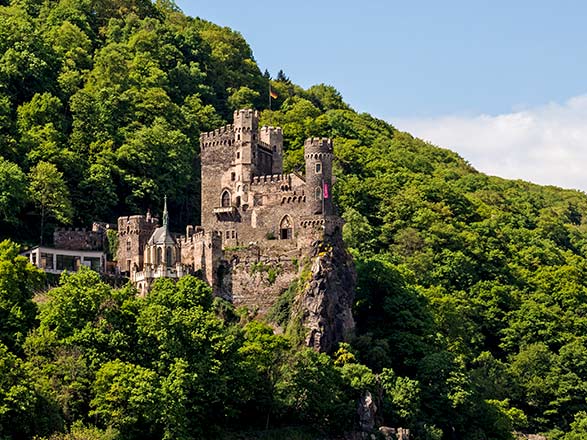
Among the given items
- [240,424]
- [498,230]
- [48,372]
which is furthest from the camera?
[498,230]

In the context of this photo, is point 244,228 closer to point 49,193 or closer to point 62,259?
point 62,259

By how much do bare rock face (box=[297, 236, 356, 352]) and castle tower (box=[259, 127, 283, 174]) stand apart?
36.7 feet

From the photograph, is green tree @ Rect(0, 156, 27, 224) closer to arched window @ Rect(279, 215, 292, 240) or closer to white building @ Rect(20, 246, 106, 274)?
white building @ Rect(20, 246, 106, 274)

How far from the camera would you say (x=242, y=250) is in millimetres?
93312

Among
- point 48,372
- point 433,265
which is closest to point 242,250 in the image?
point 48,372

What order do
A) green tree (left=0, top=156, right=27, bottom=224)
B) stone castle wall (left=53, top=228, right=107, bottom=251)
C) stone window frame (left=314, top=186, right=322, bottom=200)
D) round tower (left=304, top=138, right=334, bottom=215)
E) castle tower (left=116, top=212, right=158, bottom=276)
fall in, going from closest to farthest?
round tower (left=304, top=138, right=334, bottom=215)
stone window frame (left=314, top=186, right=322, bottom=200)
castle tower (left=116, top=212, right=158, bottom=276)
stone castle wall (left=53, top=228, right=107, bottom=251)
green tree (left=0, top=156, right=27, bottom=224)

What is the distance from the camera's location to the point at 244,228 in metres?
96.1

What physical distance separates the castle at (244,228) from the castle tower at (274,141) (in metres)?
0.88

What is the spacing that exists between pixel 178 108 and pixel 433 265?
2686 centimetres

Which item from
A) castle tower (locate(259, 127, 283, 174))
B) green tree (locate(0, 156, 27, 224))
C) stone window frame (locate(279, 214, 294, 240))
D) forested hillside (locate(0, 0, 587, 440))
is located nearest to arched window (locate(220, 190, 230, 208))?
castle tower (locate(259, 127, 283, 174))

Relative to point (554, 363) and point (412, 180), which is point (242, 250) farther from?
point (412, 180)

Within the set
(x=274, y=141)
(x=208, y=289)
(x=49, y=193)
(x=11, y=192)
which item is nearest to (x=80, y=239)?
(x=49, y=193)

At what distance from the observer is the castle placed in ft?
301

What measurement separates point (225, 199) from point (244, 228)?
3573 mm
